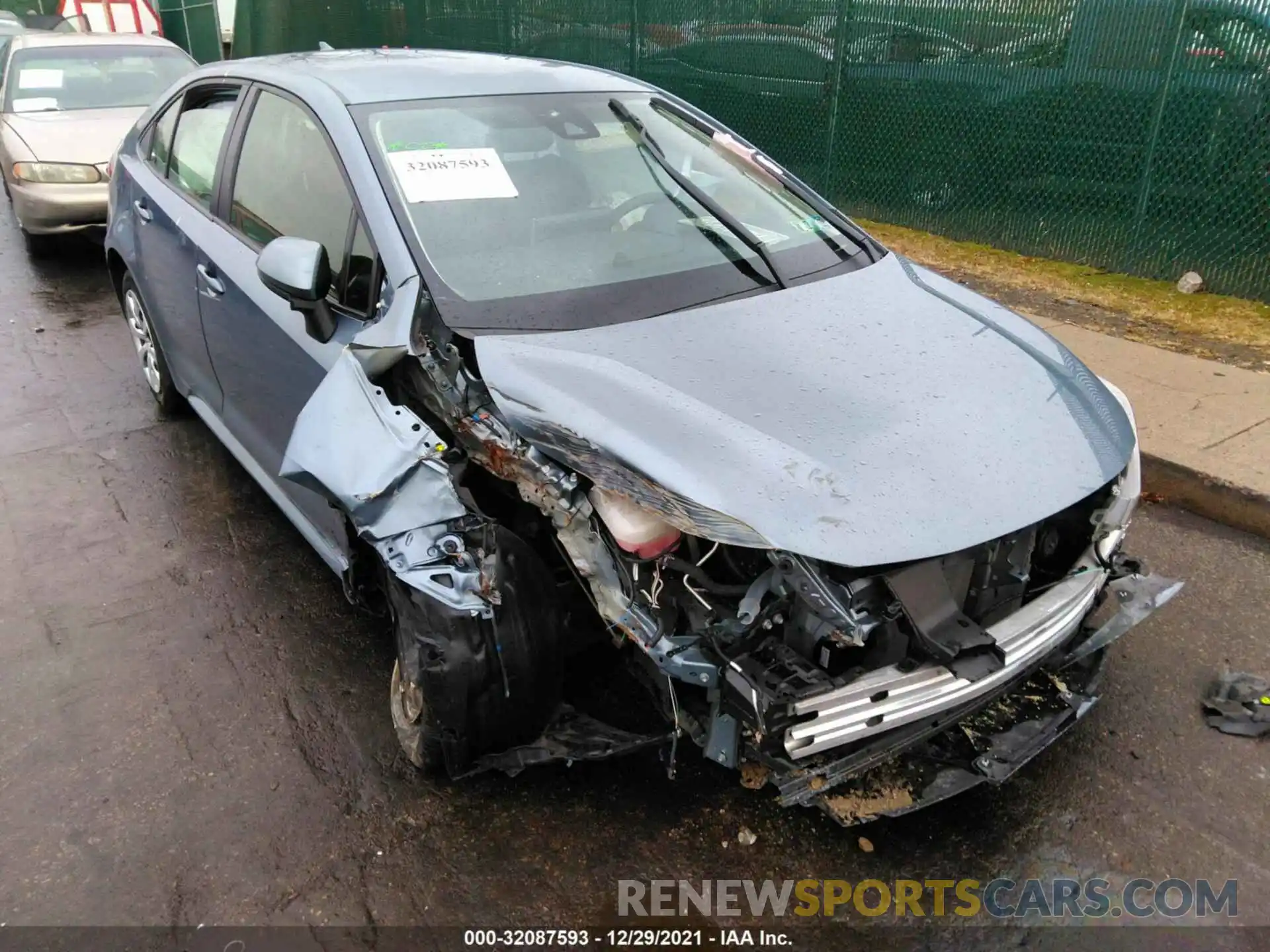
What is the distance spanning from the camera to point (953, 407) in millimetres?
2455

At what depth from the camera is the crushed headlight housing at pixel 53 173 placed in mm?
7477

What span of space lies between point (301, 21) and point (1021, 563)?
16.8 meters

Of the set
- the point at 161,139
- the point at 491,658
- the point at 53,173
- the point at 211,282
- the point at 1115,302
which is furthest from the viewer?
the point at 53,173

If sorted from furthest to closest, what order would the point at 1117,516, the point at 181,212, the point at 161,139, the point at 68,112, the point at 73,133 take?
the point at 68,112 < the point at 73,133 < the point at 161,139 < the point at 181,212 < the point at 1117,516

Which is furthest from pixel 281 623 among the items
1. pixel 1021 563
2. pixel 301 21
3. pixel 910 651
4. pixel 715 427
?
pixel 301 21

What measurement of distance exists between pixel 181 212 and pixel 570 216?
2.01 meters

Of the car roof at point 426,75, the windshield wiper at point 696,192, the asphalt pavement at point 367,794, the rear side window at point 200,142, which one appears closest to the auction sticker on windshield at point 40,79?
the rear side window at point 200,142

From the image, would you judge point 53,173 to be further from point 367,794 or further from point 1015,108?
point 1015,108

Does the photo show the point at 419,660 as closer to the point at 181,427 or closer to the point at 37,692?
the point at 37,692

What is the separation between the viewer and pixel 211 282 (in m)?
3.59

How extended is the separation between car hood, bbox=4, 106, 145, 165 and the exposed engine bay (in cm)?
658

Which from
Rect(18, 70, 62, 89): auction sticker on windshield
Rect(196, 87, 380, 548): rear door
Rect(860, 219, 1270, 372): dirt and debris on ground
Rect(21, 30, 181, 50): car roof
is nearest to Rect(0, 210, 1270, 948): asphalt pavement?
Rect(196, 87, 380, 548): rear door

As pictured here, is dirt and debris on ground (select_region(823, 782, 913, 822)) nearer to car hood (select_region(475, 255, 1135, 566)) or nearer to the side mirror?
car hood (select_region(475, 255, 1135, 566))

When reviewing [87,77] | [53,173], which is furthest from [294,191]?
[87,77]
